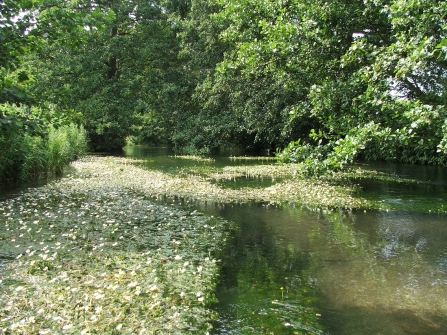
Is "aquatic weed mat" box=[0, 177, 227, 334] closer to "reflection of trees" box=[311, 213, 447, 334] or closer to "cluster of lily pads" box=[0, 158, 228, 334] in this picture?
"cluster of lily pads" box=[0, 158, 228, 334]

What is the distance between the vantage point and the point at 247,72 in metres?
15.7

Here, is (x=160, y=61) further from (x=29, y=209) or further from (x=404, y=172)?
(x=29, y=209)

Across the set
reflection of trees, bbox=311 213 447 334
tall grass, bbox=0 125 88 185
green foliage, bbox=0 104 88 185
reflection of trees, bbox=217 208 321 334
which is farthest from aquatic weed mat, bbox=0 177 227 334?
tall grass, bbox=0 125 88 185

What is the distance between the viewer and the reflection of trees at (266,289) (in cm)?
473

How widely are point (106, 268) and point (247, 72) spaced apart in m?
11.5

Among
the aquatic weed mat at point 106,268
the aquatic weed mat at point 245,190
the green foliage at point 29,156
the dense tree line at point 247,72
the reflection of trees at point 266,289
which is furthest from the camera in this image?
the green foliage at point 29,156

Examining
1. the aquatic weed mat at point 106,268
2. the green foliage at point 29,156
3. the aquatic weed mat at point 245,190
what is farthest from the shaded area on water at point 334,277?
the green foliage at point 29,156

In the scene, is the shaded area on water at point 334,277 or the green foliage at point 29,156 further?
the green foliage at point 29,156

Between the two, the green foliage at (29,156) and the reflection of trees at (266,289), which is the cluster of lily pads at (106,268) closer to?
the reflection of trees at (266,289)

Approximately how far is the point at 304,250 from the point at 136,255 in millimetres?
3373

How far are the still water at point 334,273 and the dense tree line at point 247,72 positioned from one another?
2.08 metres

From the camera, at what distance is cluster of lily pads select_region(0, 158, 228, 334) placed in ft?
15.0

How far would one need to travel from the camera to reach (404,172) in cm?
2161

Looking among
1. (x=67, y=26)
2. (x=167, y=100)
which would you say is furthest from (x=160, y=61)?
(x=67, y=26)
